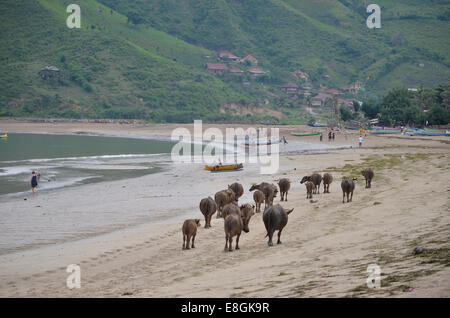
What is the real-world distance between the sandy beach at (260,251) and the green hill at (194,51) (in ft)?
268

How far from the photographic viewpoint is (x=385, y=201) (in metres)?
16.6

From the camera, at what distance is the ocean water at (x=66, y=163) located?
30484 mm

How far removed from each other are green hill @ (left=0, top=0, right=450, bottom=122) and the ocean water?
4287 centimetres

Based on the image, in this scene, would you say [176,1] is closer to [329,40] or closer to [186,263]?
[329,40]

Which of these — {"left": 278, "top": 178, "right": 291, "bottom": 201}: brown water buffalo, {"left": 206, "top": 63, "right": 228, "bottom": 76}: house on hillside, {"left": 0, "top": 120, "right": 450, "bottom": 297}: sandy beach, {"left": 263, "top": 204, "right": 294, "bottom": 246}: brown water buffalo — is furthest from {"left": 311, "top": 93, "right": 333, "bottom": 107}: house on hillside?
{"left": 263, "top": 204, "right": 294, "bottom": 246}: brown water buffalo

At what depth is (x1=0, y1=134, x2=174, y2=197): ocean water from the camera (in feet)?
100

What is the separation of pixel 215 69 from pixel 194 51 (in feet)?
49.5

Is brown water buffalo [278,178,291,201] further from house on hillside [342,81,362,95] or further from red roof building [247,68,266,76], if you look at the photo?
red roof building [247,68,266,76]

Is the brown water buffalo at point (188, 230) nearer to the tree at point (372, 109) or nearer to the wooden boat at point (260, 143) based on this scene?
the wooden boat at point (260, 143)

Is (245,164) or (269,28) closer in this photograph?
(245,164)

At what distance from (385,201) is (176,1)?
173 meters

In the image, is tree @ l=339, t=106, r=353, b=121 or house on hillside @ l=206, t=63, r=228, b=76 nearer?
tree @ l=339, t=106, r=353, b=121

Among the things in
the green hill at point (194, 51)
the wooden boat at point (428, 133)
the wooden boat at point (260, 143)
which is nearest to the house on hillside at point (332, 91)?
the green hill at point (194, 51)

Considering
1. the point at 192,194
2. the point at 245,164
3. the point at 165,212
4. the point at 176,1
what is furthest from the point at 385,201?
the point at 176,1
